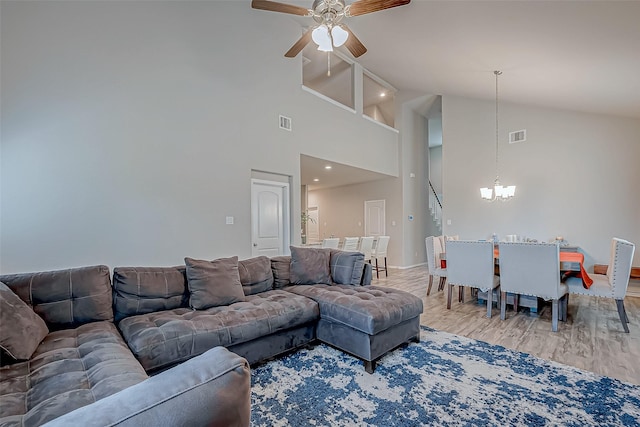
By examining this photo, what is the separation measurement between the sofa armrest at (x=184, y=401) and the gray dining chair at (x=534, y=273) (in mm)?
3653

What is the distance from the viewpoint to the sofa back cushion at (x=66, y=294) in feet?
6.75

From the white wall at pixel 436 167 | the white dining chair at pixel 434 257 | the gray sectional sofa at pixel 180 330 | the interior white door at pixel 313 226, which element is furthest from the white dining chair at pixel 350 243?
the white wall at pixel 436 167

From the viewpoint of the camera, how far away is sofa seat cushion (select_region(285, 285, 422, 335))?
2.38 m

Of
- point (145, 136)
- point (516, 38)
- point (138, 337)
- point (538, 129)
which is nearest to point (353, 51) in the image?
point (516, 38)

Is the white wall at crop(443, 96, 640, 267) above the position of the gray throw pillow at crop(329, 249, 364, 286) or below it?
above

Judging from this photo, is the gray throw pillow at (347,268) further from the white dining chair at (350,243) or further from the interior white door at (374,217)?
the interior white door at (374,217)

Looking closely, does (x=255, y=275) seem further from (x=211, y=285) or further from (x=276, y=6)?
(x=276, y=6)

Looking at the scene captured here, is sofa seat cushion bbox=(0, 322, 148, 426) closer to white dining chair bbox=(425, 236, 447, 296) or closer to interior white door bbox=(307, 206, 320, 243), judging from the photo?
white dining chair bbox=(425, 236, 447, 296)

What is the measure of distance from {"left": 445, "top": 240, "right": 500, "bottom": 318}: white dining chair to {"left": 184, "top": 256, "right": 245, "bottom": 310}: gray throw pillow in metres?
2.79

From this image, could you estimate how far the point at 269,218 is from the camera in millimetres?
Result: 5285

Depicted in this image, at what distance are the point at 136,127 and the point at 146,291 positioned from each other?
90.3 inches

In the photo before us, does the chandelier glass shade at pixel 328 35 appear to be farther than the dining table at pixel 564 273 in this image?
No

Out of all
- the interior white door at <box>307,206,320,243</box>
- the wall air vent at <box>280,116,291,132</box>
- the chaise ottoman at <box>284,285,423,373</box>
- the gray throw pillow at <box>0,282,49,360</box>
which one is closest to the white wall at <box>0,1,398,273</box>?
the wall air vent at <box>280,116,291,132</box>

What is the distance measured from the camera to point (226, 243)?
4539mm
